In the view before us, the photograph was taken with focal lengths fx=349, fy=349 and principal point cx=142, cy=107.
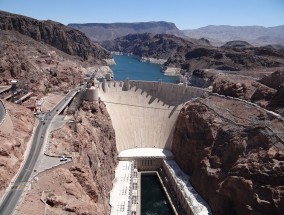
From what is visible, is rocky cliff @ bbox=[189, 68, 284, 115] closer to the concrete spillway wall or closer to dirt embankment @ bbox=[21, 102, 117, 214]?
the concrete spillway wall

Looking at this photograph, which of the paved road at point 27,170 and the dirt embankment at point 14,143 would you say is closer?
the paved road at point 27,170

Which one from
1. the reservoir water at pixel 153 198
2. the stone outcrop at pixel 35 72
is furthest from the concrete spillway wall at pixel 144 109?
the stone outcrop at pixel 35 72

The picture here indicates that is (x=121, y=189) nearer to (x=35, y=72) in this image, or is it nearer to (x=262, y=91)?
(x=262, y=91)

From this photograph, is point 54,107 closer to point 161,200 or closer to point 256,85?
point 161,200

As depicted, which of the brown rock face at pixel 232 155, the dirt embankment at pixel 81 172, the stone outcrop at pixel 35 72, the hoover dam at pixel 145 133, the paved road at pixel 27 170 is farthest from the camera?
the stone outcrop at pixel 35 72

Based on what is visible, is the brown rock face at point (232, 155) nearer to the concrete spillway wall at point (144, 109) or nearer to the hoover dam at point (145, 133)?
the hoover dam at point (145, 133)

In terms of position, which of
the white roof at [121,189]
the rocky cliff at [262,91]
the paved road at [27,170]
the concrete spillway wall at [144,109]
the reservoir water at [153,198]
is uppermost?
the rocky cliff at [262,91]

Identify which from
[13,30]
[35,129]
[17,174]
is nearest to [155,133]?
[35,129]
